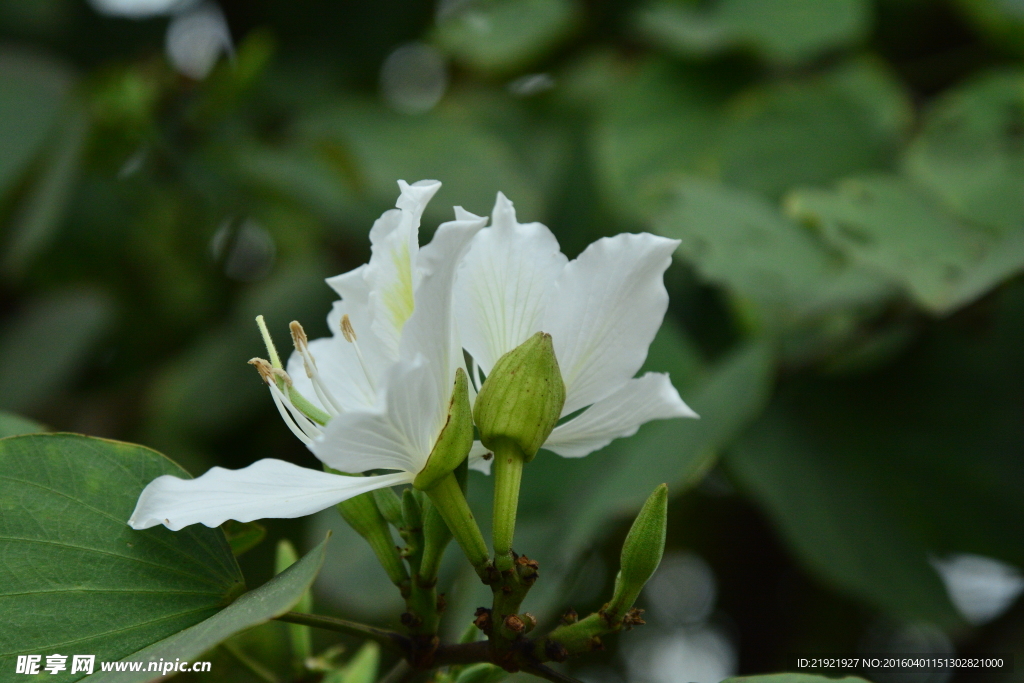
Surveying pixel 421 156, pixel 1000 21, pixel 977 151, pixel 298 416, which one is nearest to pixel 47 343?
pixel 421 156

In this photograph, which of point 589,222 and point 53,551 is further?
point 589,222

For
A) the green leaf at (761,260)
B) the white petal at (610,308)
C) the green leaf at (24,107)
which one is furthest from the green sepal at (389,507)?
the green leaf at (24,107)

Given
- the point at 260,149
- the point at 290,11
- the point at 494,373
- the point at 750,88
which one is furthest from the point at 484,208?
the point at 494,373

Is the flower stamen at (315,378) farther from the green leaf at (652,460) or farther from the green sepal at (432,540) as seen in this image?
the green leaf at (652,460)

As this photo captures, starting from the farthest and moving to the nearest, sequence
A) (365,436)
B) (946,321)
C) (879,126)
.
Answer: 1. (879,126)
2. (946,321)
3. (365,436)

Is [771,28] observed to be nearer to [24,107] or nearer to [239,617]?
[24,107]

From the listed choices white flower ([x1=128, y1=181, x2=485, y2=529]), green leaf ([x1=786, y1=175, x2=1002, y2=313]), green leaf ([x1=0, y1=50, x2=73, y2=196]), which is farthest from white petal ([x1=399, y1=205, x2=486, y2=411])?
green leaf ([x1=0, y1=50, x2=73, y2=196])

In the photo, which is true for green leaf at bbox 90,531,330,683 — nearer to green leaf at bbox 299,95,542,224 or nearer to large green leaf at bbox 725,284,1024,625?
large green leaf at bbox 725,284,1024,625

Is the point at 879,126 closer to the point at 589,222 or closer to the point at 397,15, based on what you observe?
the point at 589,222

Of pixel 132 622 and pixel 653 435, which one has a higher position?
pixel 132 622
